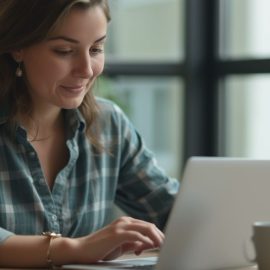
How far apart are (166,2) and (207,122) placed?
0.63 meters

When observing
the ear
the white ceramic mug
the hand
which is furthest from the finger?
the ear

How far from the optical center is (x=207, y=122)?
159 inches

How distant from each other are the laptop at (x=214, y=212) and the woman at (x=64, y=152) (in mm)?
159

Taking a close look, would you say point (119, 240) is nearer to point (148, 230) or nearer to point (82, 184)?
point (148, 230)

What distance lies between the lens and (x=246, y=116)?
12.6ft

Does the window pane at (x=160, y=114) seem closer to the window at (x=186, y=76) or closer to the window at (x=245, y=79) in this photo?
the window at (x=186, y=76)

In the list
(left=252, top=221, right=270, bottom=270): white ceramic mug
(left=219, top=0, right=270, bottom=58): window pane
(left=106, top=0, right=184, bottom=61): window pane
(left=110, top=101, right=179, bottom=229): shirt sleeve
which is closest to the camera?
(left=252, top=221, right=270, bottom=270): white ceramic mug

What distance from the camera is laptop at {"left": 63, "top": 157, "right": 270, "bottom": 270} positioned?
56.6 inches

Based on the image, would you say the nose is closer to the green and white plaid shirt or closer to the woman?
the woman

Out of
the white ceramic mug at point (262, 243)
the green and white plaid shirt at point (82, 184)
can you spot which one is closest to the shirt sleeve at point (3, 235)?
the green and white plaid shirt at point (82, 184)

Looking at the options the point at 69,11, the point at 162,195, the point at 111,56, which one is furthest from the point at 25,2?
the point at 111,56

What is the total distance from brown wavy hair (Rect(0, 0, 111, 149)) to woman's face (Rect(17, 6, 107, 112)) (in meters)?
0.02

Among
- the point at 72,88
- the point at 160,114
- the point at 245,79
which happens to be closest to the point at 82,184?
the point at 72,88

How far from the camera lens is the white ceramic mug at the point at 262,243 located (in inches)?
55.9
